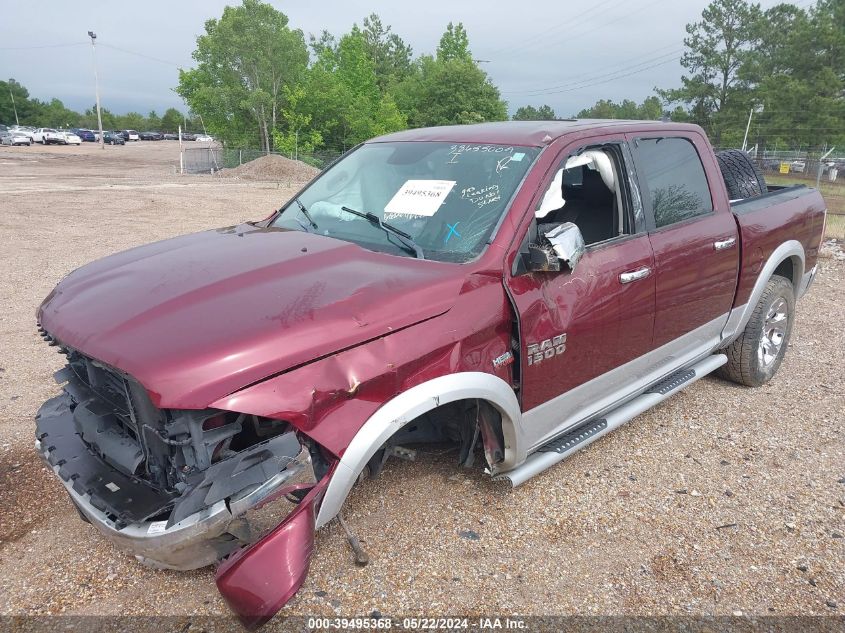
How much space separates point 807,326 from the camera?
635 centimetres

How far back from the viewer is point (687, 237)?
11.9ft

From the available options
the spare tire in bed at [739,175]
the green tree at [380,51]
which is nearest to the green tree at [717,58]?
the green tree at [380,51]

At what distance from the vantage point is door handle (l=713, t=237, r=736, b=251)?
12.5 ft

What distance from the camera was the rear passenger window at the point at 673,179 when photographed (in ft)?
11.8

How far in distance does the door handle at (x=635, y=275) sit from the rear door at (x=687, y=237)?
115mm

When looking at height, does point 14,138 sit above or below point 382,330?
above

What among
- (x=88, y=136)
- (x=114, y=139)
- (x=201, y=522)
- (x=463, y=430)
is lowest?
(x=463, y=430)

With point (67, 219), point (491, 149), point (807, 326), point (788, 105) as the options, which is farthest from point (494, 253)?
point (788, 105)

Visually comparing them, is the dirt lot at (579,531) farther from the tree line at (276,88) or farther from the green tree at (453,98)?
the green tree at (453,98)

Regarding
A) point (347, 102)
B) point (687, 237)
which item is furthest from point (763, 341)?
point (347, 102)

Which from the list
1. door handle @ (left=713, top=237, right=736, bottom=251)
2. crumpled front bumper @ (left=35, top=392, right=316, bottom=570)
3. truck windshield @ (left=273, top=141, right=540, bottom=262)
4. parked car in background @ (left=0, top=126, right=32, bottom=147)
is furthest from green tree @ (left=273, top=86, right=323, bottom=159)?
crumpled front bumper @ (left=35, top=392, right=316, bottom=570)

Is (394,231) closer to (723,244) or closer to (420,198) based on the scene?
(420,198)

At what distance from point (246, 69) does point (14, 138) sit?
2894 cm

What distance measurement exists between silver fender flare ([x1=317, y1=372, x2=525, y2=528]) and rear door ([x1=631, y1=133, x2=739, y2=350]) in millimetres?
1305
